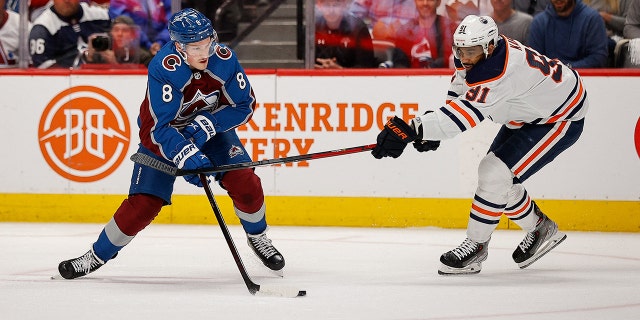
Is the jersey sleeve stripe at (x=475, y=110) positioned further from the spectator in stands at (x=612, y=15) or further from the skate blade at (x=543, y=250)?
the spectator in stands at (x=612, y=15)

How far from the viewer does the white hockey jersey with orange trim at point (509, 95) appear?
166 inches

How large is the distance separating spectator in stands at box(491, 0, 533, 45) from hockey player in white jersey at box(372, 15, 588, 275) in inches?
74.6

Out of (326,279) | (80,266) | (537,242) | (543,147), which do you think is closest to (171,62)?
(80,266)

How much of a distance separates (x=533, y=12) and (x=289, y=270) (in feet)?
9.00

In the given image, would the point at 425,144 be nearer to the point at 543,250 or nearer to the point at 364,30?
the point at 543,250

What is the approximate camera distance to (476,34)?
426 cm

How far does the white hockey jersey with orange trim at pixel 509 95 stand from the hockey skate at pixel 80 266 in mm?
1341

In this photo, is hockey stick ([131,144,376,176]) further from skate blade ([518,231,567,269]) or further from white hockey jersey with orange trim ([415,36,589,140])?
skate blade ([518,231,567,269])

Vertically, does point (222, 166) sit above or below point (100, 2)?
above

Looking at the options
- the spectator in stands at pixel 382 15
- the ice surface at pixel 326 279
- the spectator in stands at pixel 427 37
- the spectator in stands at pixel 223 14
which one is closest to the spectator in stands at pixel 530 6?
the spectator in stands at pixel 427 37

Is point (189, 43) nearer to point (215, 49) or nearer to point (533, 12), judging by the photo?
point (215, 49)

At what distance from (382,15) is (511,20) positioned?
0.78 m

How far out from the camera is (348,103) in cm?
659

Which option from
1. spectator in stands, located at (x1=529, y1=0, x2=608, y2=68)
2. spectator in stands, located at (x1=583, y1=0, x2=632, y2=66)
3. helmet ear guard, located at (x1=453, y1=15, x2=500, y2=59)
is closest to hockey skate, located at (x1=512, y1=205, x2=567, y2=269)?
helmet ear guard, located at (x1=453, y1=15, x2=500, y2=59)
